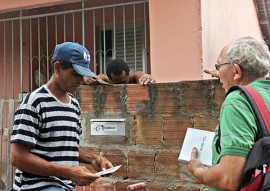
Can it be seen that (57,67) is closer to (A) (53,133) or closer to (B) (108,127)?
(A) (53,133)

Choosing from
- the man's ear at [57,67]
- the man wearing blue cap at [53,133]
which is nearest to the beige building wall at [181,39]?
the man wearing blue cap at [53,133]

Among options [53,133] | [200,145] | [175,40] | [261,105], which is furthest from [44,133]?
[175,40]

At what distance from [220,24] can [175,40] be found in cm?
121

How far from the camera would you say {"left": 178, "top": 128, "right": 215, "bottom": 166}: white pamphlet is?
2306 mm

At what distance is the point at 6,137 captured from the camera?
15.7 feet

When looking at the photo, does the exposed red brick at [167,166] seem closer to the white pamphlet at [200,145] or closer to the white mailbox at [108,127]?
the white mailbox at [108,127]

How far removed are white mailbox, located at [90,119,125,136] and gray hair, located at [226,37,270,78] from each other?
1763 millimetres

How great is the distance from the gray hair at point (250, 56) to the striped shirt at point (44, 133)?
3.71 feet

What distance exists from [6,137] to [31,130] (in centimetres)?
281

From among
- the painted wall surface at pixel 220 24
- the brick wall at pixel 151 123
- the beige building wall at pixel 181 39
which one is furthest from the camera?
the painted wall surface at pixel 220 24

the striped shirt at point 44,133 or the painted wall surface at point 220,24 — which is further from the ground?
the painted wall surface at point 220,24

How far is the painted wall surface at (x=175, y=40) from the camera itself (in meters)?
3.65

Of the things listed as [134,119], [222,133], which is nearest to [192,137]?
[222,133]

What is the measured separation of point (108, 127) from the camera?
11.7 ft
